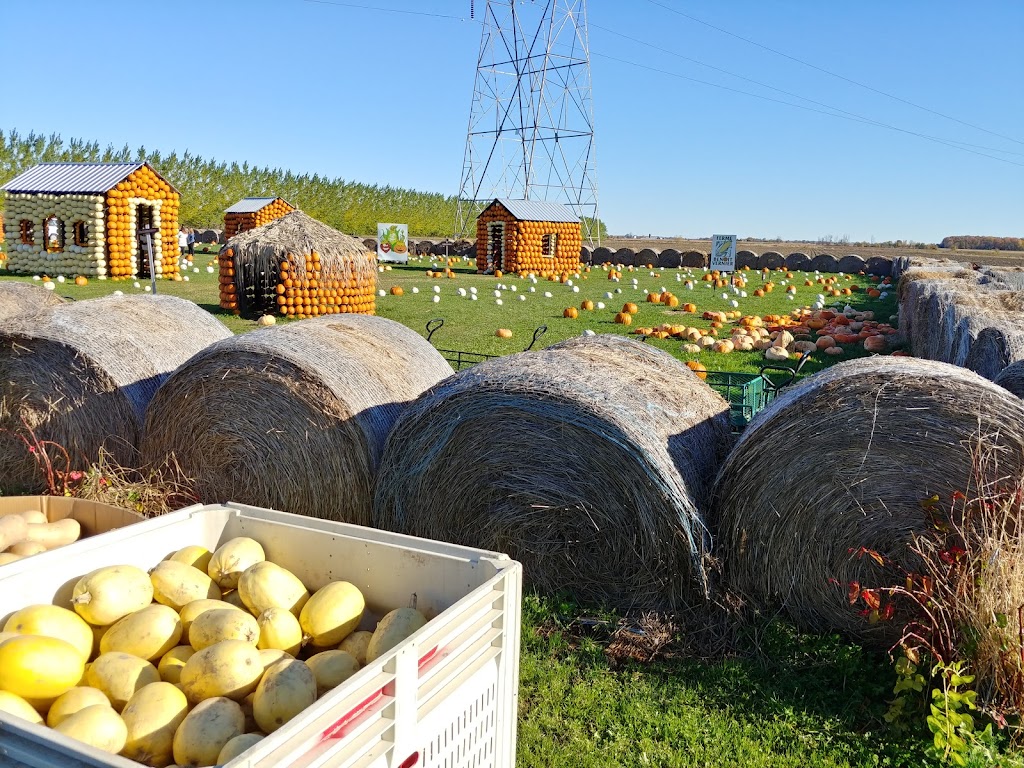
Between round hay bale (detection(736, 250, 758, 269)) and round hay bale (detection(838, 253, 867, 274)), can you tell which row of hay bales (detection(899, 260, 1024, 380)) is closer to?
round hay bale (detection(838, 253, 867, 274))

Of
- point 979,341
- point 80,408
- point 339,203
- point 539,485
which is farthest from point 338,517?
point 339,203

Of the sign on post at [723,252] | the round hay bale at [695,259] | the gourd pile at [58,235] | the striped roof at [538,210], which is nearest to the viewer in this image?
the gourd pile at [58,235]

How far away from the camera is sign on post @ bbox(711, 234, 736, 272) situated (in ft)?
103

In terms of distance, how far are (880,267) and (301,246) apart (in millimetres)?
29729

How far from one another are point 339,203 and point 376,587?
2432 inches

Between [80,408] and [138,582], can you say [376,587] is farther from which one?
[80,408]

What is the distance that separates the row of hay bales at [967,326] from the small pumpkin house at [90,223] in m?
20.3

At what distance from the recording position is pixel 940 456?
430 cm

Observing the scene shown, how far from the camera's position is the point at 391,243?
125ft

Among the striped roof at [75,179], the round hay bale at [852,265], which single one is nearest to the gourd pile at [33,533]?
the striped roof at [75,179]

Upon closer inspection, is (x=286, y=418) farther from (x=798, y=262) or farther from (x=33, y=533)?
(x=798, y=262)

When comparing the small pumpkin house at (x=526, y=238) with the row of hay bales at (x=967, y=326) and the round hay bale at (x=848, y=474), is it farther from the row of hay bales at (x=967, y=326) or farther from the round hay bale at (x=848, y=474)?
the round hay bale at (x=848, y=474)

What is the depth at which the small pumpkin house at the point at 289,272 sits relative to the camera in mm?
18078

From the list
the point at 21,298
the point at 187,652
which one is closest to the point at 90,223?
the point at 21,298
